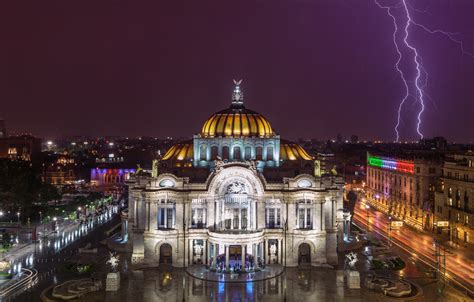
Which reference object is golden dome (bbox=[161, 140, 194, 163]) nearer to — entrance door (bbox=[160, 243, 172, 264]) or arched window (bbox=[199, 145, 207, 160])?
arched window (bbox=[199, 145, 207, 160])

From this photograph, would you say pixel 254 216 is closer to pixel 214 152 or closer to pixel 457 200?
pixel 214 152

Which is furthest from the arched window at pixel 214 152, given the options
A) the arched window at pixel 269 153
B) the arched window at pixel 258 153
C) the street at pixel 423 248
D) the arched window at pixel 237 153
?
the street at pixel 423 248

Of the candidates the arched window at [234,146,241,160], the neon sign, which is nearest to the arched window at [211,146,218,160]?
the arched window at [234,146,241,160]

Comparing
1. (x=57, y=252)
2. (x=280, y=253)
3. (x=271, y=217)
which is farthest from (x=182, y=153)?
(x=280, y=253)

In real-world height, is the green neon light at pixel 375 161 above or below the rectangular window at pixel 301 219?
above

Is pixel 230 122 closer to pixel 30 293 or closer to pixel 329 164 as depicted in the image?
pixel 30 293

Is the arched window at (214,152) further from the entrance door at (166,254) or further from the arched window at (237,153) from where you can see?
the entrance door at (166,254)
